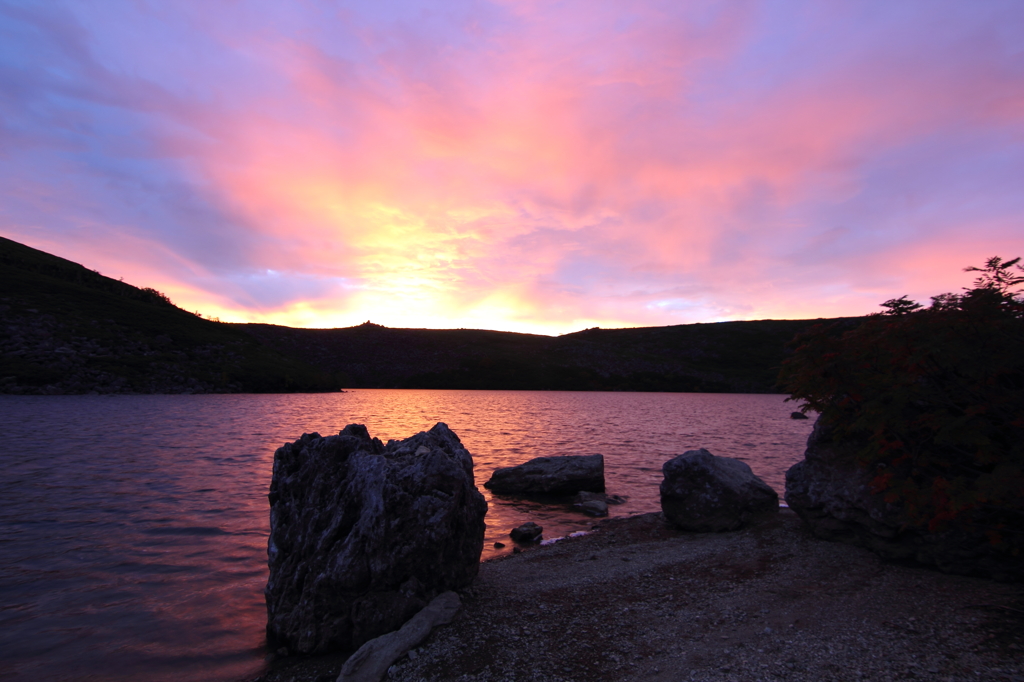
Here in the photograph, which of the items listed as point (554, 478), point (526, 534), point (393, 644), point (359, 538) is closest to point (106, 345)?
point (554, 478)

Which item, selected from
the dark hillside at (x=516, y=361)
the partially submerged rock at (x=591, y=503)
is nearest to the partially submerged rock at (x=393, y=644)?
the partially submerged rock at (x=591, y=503)

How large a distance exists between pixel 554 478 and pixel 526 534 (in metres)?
6.36

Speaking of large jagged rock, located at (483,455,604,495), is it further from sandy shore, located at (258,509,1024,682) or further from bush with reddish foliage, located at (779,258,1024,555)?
bush with reddish foliage, located at (779,258,1024,555)

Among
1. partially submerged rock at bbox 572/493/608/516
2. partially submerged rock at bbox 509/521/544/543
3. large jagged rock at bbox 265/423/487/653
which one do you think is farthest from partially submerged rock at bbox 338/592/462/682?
partially submerged rock at bbox 572/493/608/516

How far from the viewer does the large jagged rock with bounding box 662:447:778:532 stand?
14453 millimetres

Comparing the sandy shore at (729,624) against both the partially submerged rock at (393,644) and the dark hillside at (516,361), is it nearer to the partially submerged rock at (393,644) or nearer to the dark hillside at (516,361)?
the partially submerged rock at (393,644)

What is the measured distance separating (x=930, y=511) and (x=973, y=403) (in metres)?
2.10

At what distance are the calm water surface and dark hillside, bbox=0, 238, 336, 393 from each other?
1111 inches

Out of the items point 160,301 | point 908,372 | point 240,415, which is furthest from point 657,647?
point 160,301

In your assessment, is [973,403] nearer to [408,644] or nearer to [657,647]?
[657,647]

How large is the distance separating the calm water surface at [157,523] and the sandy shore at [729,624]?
2.89 metres

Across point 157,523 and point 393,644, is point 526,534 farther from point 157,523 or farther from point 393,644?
point 157,523

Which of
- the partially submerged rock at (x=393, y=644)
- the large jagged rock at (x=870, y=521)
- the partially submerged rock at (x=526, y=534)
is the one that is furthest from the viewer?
the partially submerged rock at (x=526, y=534)

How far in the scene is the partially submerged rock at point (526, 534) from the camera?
1523 centimetres
